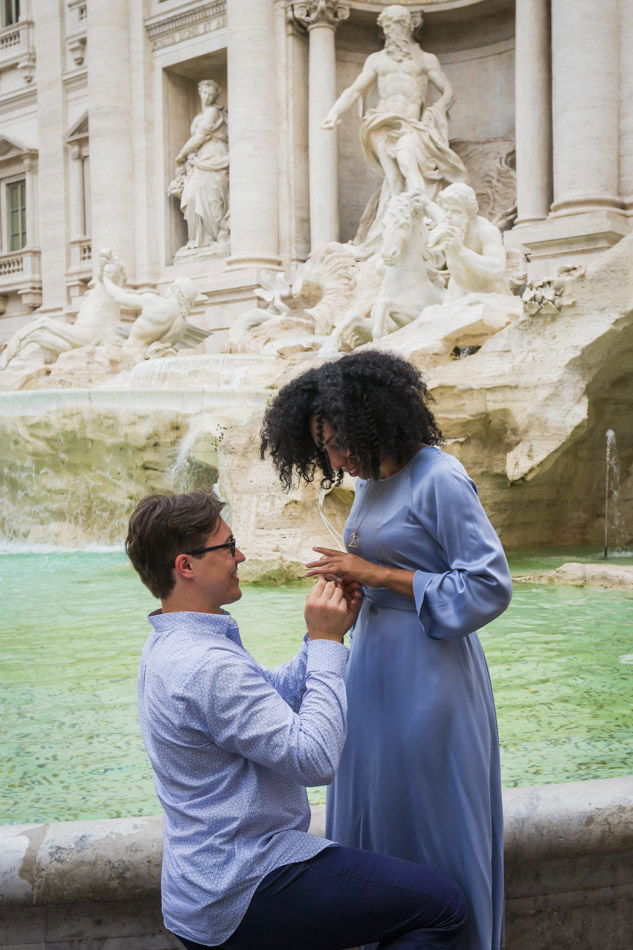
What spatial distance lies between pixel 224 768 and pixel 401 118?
49.4 ft

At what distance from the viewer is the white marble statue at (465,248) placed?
9648 mm

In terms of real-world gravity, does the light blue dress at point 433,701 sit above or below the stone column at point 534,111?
below

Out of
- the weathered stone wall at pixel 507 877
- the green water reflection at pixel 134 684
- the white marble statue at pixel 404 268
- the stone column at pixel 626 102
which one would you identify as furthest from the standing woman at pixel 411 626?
the stone column at pixel 626 102

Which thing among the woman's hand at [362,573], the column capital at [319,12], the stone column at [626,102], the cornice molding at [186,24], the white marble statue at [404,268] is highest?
the cornice molding at [186,24]

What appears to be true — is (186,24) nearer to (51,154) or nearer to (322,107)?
(322,107)

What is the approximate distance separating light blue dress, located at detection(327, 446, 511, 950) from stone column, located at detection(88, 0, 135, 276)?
18.2m

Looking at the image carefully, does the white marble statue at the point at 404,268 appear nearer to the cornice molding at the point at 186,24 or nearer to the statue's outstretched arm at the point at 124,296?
the statue's outstretched arm at the point at 124,296

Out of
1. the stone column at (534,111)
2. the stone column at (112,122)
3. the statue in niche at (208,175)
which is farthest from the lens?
the stone column at (112,122)

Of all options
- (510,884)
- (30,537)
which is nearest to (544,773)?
(510,884)

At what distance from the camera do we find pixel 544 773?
117 inches

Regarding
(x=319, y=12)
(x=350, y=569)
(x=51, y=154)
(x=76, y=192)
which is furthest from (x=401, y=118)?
(x=350, y=569)

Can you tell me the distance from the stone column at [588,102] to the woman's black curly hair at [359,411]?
41.7ft

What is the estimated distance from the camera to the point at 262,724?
5.15ft

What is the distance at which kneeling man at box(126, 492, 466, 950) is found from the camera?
5.17ft
